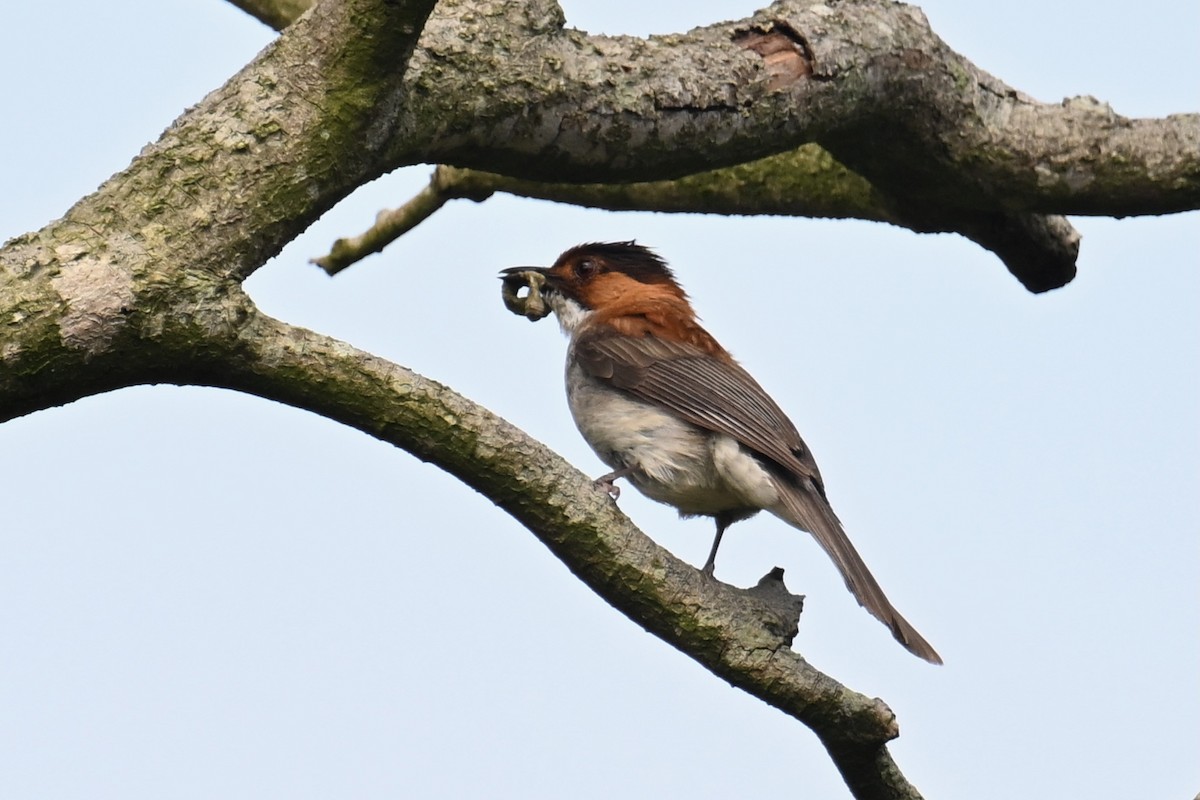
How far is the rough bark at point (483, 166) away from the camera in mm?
3436

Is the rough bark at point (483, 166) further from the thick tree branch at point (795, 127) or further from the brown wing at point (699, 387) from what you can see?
the brown wing at point (699, 387)

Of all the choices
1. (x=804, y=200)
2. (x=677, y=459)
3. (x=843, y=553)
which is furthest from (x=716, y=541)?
(x=804, y=200)

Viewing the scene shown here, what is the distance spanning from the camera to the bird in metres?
6.28

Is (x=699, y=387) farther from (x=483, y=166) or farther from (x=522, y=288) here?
(x=483, y=166)

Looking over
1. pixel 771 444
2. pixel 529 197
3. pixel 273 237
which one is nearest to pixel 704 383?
pixel 771 444

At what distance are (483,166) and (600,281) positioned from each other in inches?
130

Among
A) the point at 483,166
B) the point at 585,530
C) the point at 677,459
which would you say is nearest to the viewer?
the point at 585,530

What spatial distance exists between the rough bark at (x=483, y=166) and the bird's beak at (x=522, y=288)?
2.07m

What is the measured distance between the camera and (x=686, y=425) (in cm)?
652

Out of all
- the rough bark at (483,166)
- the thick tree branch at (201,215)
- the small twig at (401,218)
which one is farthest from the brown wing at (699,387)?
the thick tree branch at (201,215)

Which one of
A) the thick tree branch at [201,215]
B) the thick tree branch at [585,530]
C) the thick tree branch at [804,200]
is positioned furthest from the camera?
the thick tree branch at [804,200]

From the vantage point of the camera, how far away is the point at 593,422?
22.4 ft

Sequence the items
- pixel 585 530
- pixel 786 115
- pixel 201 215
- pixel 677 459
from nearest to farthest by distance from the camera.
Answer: pixel 201 215 → pixel 585 530 → pixel 786 115 → pixel 677 459

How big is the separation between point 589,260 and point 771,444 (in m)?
1.91
